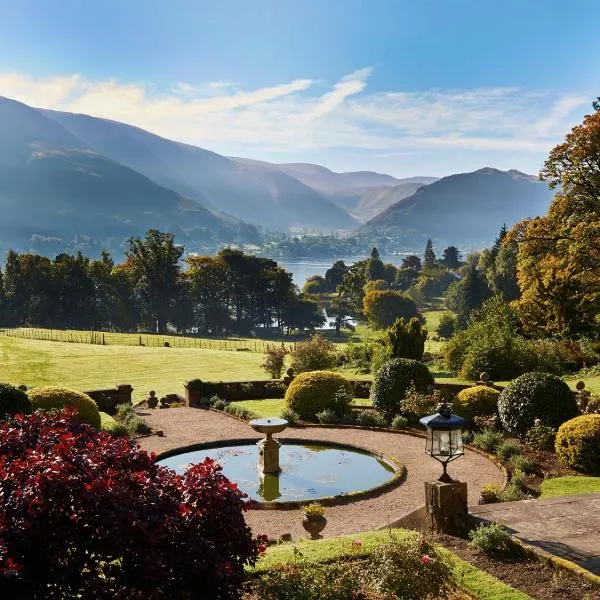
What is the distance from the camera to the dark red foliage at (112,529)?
598 cm

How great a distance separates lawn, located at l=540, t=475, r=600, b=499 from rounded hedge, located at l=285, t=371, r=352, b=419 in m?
9.98

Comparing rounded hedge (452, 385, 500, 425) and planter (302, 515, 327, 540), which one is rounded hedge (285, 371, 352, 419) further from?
planter (302, 515, 327, 540)

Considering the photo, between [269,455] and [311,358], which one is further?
[311,358]

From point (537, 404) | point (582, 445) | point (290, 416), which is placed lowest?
point (290, 416)

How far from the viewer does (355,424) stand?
23.8m

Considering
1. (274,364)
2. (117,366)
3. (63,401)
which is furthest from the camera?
(117,366)

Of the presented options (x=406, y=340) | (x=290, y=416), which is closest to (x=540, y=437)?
(x=290, y=416)

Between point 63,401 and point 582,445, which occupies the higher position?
point 63,401

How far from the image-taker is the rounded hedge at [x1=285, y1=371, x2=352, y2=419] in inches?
976

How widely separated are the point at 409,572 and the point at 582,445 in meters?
10.2

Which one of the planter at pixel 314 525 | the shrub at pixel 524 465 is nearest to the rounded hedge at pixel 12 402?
the planter at pixel 314 525

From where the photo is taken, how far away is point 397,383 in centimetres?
2397

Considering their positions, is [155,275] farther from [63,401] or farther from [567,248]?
[63,401]

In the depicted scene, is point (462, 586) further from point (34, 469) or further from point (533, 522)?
point (34, 469)
